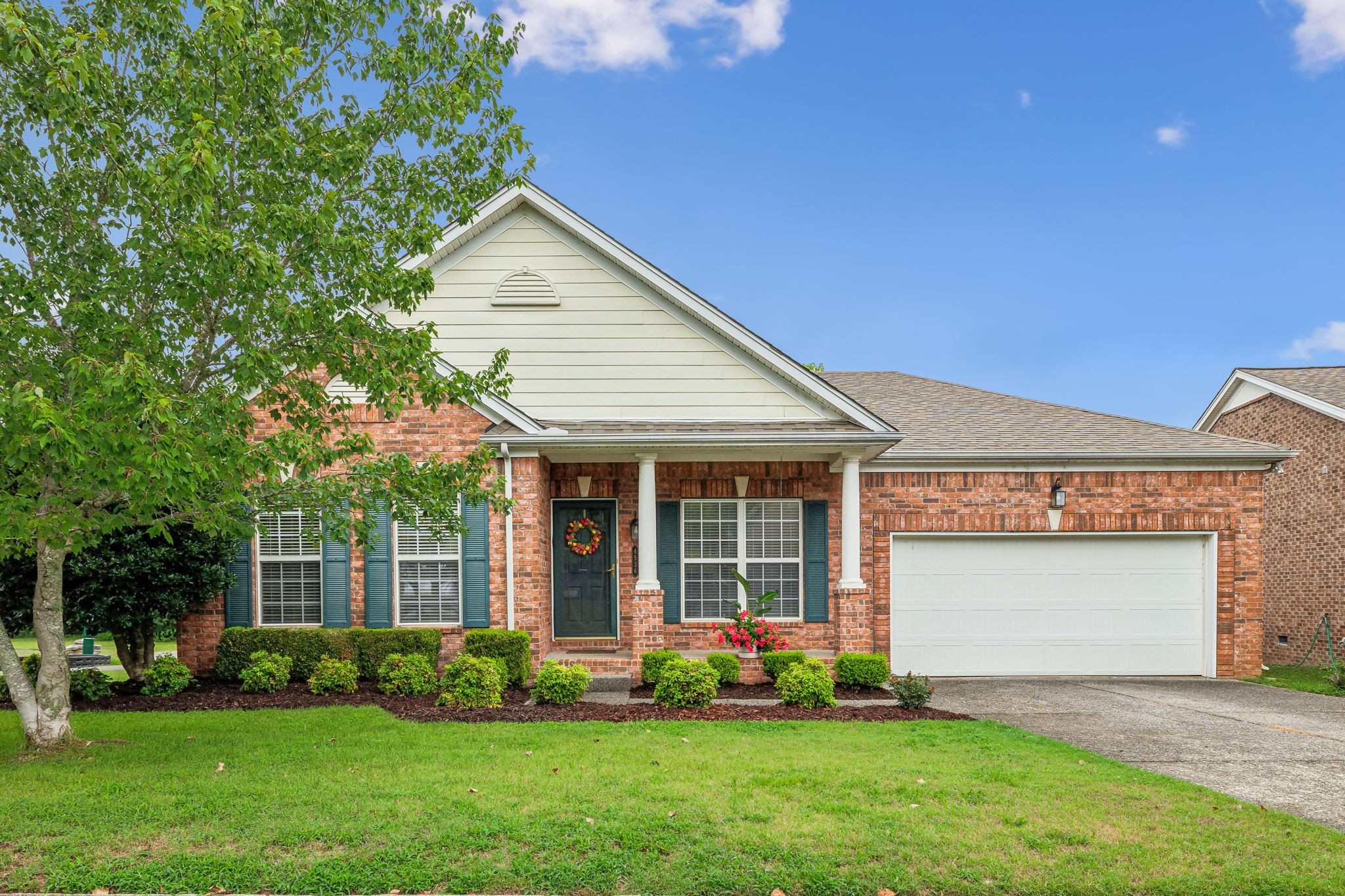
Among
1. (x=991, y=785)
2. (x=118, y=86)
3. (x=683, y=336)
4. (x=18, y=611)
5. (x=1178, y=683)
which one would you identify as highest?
(x=118, y=86)

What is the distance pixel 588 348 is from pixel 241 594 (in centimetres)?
560

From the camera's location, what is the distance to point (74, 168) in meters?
6.00

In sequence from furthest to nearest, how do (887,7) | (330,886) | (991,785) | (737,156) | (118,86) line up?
(737,156) → (887,7) → (118,86) → (991,785) → (330,886)

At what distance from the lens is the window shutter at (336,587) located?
1009cm

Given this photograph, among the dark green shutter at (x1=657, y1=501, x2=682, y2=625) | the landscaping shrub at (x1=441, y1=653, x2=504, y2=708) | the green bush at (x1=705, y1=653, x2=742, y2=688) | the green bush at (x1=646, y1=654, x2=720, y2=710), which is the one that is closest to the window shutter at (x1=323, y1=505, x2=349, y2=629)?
the landscaping shrub at (x1=441, y1=653, x2=504, y2=708)

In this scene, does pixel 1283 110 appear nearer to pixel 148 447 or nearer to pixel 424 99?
pixel 424 99

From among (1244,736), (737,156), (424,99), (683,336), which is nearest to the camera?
(424,99)

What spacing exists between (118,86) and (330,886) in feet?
19.5

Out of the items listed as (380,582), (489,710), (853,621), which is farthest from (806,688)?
(380,582)

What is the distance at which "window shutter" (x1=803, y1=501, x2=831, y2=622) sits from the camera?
1125 cm

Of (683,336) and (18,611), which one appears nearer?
(18,611)

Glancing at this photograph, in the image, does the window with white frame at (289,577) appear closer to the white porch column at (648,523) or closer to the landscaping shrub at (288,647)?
the landscaping shrub at (288,647)

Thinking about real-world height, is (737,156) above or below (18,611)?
above

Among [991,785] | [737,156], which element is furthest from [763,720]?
[737,156]
